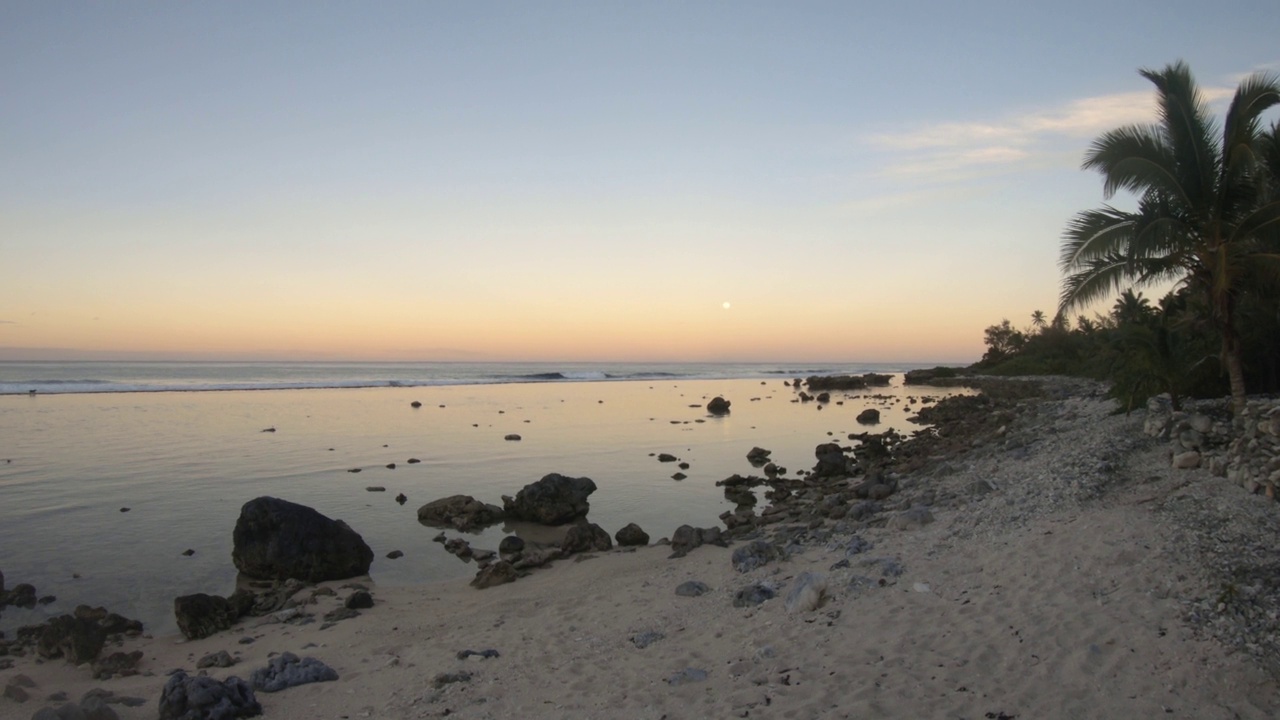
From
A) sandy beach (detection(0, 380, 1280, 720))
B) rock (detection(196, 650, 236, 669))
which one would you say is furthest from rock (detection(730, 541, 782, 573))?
rock (detection(196, 650, 236, 669))

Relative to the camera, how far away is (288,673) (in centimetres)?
742

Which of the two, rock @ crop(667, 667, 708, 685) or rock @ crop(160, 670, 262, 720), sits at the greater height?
rock @ crop(667, 667, 708, 685)

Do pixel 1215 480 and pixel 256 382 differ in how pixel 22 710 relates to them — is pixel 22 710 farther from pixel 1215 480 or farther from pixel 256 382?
pixel 256 382

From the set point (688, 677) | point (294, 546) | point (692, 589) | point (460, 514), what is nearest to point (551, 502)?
point (460, 514)

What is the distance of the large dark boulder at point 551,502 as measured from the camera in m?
15.1

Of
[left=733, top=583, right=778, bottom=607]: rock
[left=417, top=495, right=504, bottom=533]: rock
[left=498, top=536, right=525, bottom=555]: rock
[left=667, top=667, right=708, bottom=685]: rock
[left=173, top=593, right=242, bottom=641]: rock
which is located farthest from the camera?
[left=417, top=495, right=504, bottom=533]: rock

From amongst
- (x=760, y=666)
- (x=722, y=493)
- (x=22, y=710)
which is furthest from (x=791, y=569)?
(x=22, y=710)

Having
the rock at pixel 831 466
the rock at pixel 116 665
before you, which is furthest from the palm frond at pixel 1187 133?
the rock at pixel 116 665

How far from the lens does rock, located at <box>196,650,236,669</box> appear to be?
8.22 meters

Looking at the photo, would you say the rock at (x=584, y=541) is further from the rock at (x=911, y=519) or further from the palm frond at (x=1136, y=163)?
the palm frond at (x=1136, y=163)

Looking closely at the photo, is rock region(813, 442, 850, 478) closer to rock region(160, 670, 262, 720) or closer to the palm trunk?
the palm trunk

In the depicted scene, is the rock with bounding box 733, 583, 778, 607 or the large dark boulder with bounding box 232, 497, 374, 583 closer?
the rock with bounding box 733, 583, 778, 607

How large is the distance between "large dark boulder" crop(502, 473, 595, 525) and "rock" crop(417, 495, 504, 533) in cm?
43

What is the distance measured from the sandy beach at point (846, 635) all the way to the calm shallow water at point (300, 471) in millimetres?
2177
